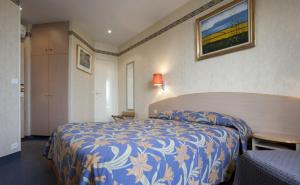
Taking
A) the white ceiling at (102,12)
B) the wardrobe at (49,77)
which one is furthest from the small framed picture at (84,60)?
the white ceiling at (102,12)

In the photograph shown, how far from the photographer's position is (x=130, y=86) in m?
4.73

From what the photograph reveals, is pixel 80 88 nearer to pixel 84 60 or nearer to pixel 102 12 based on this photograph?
pixel 84 60

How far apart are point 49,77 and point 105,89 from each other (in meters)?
1.61

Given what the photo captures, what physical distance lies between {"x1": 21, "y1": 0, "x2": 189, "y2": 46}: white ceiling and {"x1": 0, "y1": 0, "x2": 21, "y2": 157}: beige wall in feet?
2.06

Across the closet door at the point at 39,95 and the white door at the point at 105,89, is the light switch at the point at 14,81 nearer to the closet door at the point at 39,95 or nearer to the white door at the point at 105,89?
the closet door at the point at 39,95

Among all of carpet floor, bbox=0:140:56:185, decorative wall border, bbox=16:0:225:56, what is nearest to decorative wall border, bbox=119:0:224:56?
decorative wall border, bbox=16:0:225:56

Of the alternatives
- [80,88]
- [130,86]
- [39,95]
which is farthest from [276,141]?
[39,95]

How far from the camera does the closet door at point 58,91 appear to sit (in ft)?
12.5

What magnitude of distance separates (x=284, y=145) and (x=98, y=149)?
1768mm

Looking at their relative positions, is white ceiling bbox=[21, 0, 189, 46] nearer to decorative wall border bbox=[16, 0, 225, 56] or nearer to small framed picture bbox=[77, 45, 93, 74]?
decorative wall border bbox=[16, 0, 225, 56]

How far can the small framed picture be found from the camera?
4.14m

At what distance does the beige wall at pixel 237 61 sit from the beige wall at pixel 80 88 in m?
1.55

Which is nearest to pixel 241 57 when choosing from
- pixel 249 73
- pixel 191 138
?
pixel 249 73

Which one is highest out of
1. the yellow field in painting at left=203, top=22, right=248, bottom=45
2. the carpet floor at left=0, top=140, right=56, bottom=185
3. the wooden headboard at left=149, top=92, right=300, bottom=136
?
the yellow field in painting at left=203, top=22, right=248, bottom=45
